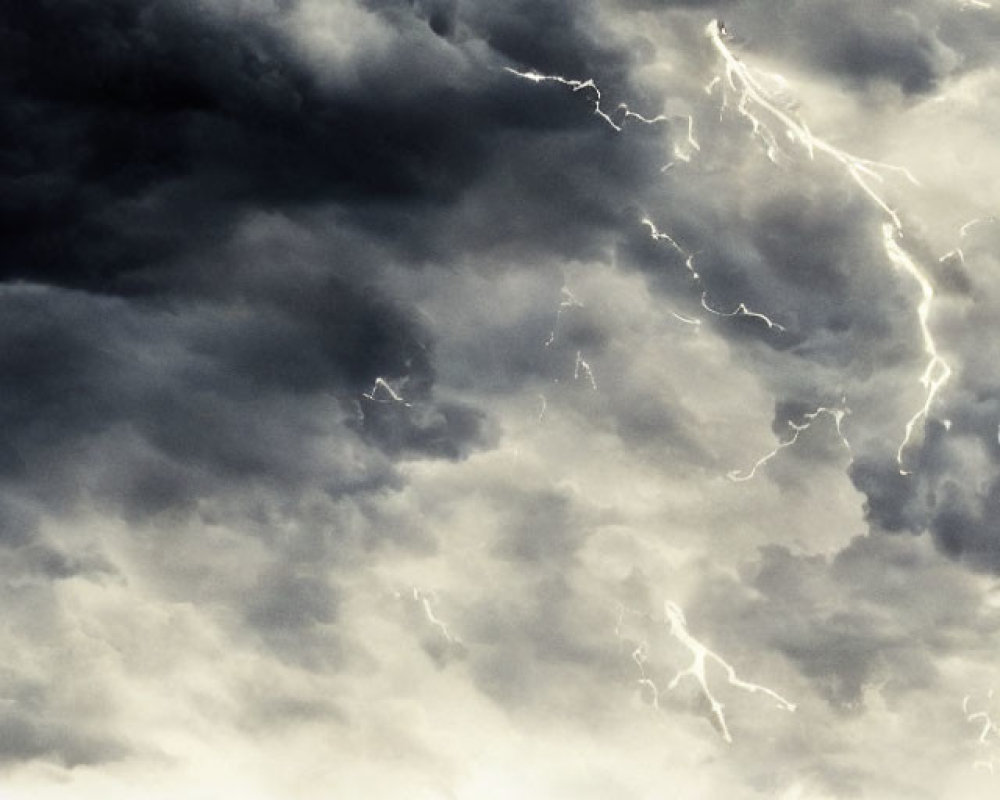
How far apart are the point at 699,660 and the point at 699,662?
13 centimetres

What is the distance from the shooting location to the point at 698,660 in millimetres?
41594

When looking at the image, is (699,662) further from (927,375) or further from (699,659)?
(927,375)

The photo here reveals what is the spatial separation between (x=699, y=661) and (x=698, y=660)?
0.28 feet

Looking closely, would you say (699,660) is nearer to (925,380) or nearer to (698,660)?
(698,660)

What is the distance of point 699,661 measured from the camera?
41.5 meters

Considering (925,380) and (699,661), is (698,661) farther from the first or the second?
(925,380)

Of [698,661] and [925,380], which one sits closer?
[925,380]

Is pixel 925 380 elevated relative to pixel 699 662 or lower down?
elevated

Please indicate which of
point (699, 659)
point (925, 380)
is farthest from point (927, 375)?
point (699, 659)

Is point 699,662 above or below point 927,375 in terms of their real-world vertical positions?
below

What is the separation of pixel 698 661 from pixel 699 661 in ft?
0.21

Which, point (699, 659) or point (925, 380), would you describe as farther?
point (699, 659)

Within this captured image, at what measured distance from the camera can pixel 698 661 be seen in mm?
41531

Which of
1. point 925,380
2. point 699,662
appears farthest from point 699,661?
point 925,380
